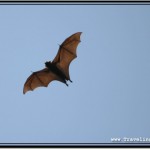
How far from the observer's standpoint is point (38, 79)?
2002 centimetres

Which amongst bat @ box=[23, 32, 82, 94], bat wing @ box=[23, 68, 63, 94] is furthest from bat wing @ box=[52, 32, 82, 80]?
bat wing @ box=[23, 68, 63, 94]

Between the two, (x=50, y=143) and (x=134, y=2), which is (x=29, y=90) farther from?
(x=134, y=2)

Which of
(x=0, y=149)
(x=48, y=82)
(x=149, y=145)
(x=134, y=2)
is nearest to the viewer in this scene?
(x=0, y=149)

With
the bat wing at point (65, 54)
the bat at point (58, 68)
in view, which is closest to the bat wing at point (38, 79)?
the bat at point (58, 68)

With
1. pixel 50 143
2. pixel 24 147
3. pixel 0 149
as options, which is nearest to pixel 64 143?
pixel 50 143

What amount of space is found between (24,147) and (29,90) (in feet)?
12.4

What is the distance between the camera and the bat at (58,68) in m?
19.0

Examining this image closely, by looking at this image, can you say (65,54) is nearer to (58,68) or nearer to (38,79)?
(58,68)

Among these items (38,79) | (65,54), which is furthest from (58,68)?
(38,79)

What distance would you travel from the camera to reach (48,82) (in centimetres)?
2023

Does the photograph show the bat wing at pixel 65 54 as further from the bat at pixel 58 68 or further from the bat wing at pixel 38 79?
the bat wing at pixel 38 79

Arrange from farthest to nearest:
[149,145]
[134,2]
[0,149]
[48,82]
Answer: [48,82] → [134,2] → [149,145] → [0,149]

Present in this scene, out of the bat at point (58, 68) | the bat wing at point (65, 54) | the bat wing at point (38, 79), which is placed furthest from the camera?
the bat wing at point (38, 79)

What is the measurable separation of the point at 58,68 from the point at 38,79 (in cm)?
139
